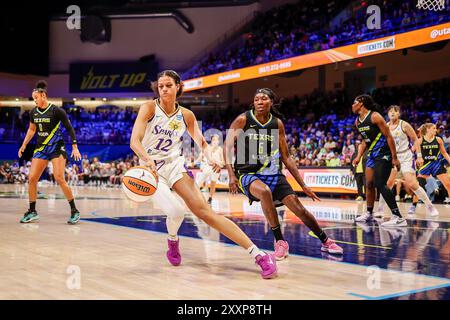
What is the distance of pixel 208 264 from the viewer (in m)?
4.72

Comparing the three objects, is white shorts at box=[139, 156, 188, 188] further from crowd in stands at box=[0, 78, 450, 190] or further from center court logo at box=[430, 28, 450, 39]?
center court logo at box=[430, 28, 450, 39]

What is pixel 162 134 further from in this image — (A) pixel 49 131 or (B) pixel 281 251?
(A) pixel 49 131

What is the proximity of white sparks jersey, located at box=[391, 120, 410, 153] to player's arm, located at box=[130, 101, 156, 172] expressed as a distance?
5.76 meters

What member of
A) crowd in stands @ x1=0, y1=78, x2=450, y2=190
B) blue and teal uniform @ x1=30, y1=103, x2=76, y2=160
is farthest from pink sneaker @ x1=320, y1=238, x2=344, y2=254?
crowd in stands @ x1=0, y1=78, x2=450, y2=190

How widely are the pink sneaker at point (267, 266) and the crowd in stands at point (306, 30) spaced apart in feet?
46.1

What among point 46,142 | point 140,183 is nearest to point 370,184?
point 140,183

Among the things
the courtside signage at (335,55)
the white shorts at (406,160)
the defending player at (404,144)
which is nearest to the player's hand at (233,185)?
the defending player at (404,144)

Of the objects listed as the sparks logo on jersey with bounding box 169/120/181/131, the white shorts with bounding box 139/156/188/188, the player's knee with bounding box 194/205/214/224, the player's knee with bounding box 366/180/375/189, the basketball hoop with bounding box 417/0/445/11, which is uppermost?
the basketball hoop with bounding box 417/0/445/11

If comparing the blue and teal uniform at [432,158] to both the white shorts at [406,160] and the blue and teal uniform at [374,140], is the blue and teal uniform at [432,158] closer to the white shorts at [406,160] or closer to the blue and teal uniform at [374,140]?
the white shorts at [406,160]

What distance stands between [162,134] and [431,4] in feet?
49.0

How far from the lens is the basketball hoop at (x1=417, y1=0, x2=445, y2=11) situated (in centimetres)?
1611

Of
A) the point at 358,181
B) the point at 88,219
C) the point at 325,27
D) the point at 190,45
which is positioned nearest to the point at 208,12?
the point at 190,45

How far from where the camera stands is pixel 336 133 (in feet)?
65.5

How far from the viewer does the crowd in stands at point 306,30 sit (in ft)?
59.2
